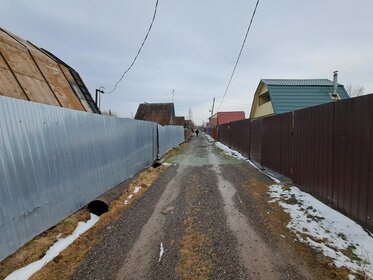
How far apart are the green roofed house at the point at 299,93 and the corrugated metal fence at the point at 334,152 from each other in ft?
32.4

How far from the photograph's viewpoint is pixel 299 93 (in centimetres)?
1706

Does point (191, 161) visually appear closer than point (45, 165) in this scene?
No

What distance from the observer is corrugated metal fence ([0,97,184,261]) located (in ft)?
9.46

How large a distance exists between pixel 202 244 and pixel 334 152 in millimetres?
3088

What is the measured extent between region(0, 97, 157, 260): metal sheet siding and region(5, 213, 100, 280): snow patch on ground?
12.7 inches

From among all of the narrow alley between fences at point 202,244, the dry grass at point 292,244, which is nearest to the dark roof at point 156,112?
the narrow alley between fences at point 202,244

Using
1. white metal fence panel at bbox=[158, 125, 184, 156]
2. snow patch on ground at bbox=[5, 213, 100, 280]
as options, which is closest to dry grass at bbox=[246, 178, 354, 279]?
snow patch on ground at bbox=[5, 213, 100, 280]

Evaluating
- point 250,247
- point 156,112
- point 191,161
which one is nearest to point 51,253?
point 250,247

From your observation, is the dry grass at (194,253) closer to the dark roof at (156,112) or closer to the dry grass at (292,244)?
the dry grass at (292,244)

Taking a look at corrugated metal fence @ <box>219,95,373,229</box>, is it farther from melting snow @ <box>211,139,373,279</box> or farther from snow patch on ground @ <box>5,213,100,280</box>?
snow patch on ground @ <box>5,213,100,280</box>

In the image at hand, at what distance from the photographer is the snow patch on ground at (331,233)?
8.93 feet

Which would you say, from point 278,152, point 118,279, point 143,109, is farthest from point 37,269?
point 143,109

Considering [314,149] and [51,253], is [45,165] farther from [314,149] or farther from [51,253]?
[314,149]

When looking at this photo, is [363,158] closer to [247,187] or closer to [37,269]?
[247,187]
